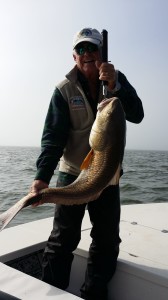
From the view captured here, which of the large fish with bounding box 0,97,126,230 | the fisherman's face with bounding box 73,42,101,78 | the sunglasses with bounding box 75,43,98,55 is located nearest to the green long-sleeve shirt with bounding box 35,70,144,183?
the fisherman's face with bounding box 73,42,101,78

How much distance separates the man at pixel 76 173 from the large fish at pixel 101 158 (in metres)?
0.75

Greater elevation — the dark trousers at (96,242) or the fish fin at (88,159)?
the fish fin at (88,159)

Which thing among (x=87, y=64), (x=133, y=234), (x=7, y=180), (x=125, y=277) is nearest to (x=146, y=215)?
(x=133, y=234)

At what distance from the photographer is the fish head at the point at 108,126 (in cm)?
255

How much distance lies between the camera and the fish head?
255 cm

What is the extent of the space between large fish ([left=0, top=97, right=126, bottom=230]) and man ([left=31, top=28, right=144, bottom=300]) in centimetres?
75

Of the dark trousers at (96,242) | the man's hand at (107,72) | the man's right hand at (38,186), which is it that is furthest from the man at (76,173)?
the man's hand at (107,72)

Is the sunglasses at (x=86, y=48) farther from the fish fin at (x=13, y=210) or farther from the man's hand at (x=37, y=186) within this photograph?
the fish fin at (x=13, y=210)

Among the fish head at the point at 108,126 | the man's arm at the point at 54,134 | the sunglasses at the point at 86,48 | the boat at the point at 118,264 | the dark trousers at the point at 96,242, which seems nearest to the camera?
the fish head at the point at 108,126

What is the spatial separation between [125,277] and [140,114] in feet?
5.72

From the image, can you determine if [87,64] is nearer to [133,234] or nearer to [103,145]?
[103,145]

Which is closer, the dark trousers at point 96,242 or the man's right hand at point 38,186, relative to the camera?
the man's right hand at point 38,186

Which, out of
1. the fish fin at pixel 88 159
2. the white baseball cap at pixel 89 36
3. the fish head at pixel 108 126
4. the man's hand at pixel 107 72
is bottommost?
the fish fin at pixel 88 159

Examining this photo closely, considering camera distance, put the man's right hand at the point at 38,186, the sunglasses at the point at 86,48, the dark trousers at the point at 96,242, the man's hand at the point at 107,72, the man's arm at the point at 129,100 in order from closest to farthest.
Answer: the man's hand at the point at 107,72 → the man's right hand at the point at 38,186 → the man's arm at the point at 129,100 → the sunglasses at the point at 86,48 → the dark trousers at the point at 96,242
